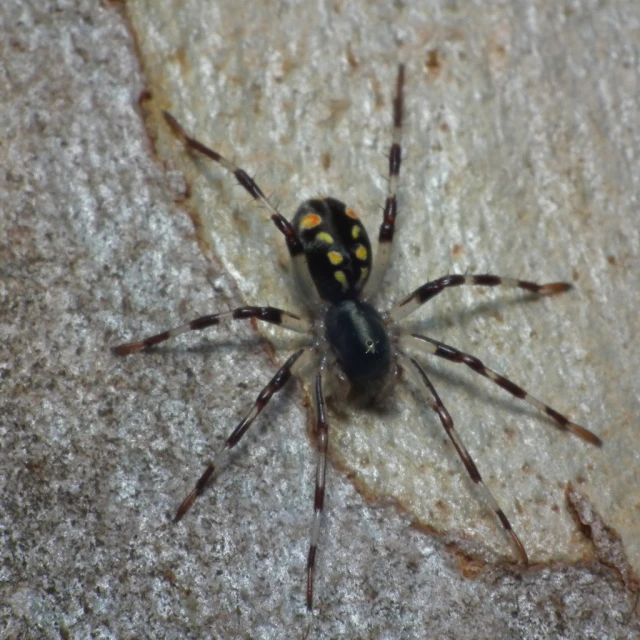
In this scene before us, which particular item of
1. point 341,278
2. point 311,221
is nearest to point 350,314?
point 341,278

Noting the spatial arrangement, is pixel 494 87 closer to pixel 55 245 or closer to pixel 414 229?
pixel 414 229

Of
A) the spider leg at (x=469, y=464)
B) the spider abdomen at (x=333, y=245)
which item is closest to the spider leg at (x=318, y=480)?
the spider leg at (x=469, y=464)

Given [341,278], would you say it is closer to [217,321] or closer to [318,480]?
[217,321]

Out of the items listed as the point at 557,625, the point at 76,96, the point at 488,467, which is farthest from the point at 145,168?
the point at 557,625

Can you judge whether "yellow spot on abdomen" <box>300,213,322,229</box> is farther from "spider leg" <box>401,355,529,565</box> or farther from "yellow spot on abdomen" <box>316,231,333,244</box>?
"spider leg" <box>401,355,529,565</box>

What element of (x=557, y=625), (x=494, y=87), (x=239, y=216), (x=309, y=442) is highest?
(x=494, y=87)

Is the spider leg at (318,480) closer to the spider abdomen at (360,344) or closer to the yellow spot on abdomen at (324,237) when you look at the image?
the spider abdomen at (360,344)
